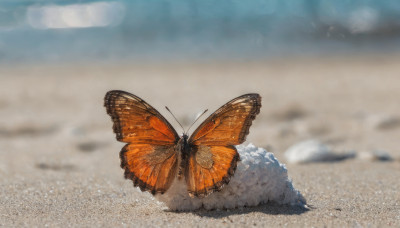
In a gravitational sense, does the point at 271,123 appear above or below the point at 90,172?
above

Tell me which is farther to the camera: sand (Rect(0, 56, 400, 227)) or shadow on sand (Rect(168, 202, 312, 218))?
sand (Rect(0, 56, 400, 227))

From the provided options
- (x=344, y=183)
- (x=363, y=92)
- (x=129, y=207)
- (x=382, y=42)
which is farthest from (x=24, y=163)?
(x=382, y=42)

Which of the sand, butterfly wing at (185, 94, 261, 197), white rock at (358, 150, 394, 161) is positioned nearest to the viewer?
butterfly wing at (185, 94, 261, 197)

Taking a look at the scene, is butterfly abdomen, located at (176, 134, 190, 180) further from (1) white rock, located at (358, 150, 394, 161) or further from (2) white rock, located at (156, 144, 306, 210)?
(1) white rock, located at (358, 150, 394, 161)

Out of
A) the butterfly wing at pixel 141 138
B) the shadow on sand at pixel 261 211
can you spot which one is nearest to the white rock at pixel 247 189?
the shadow on sand at pixel 261 211

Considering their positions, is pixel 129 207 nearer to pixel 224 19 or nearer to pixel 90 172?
pixel 90 172

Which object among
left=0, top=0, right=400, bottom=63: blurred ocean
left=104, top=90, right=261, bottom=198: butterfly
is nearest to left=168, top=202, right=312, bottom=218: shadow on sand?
left=104, top=90, right=261, bottom=198: butterfly
